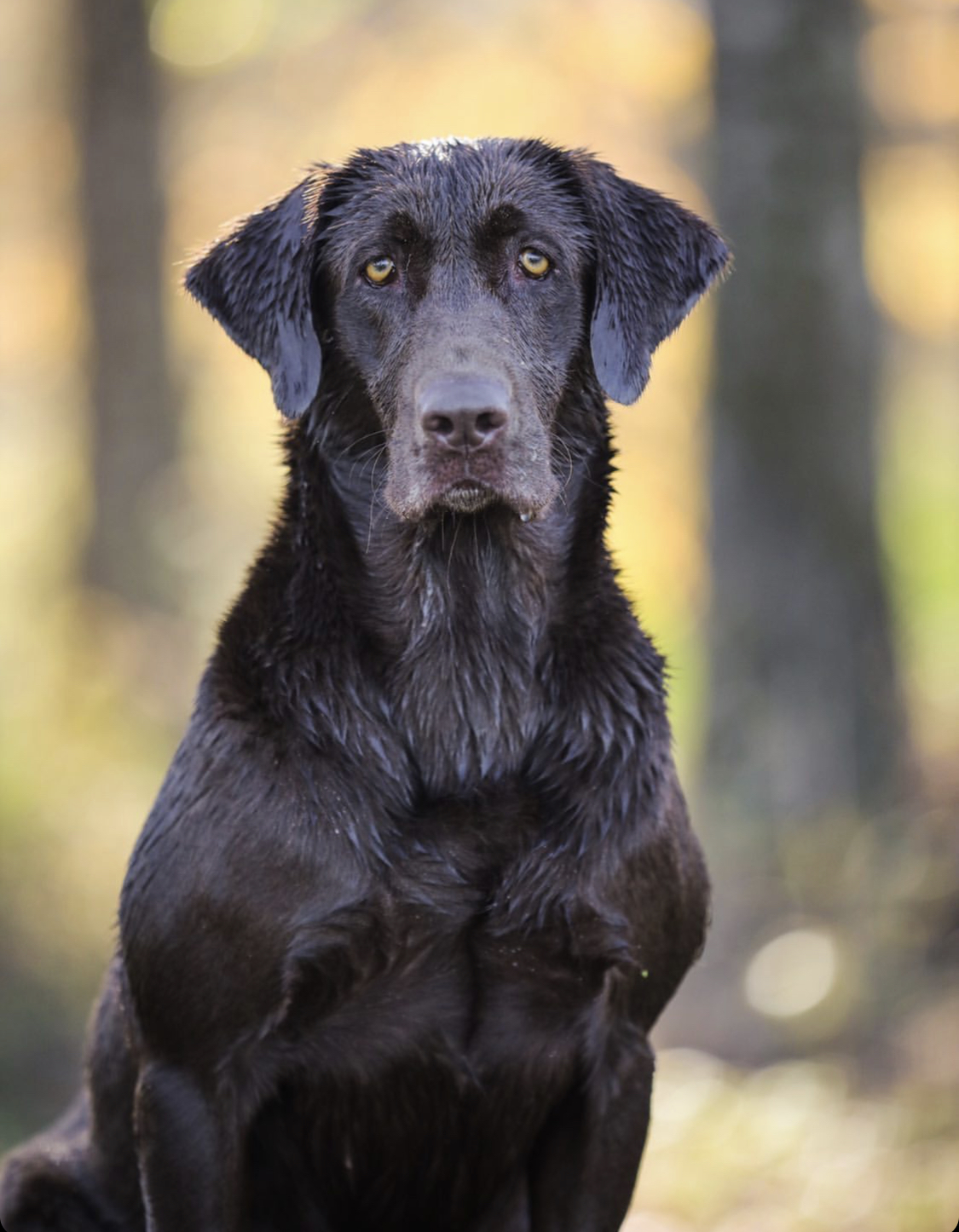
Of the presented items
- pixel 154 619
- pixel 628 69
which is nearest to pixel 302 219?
pixel 154 619

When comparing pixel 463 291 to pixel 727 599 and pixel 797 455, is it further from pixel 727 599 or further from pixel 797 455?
pixel 727 599

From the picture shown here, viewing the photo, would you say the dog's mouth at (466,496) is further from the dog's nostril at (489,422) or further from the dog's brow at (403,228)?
the dog's brow at (403,228)

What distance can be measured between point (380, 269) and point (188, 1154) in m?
1.85

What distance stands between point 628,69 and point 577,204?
400 inches

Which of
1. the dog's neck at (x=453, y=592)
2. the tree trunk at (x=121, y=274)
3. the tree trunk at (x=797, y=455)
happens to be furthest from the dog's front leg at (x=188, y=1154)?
the tree trunk at (x=121, y=274)

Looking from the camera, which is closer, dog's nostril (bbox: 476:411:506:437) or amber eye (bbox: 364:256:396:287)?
dog's nostril (bbox: 476:411:506:437)

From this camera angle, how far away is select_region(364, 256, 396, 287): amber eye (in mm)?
3514

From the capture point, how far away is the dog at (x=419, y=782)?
3160 millimetres

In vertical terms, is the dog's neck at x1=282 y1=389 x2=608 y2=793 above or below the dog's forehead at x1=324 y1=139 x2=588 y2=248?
below

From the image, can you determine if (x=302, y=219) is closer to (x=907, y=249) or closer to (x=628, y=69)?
(x=628, y=69)

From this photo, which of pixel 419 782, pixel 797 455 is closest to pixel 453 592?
pixel 419 782

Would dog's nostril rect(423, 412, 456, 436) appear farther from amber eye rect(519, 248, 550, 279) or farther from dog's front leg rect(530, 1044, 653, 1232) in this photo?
dog's front leg rect(530, 1044, 653, 1232)

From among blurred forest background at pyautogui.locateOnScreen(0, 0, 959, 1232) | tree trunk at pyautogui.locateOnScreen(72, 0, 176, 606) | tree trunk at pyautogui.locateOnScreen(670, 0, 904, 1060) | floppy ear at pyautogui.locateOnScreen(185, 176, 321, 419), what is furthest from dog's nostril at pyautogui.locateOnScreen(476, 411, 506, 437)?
tree trunk at pyautogui.locateOnScreen(72, 0, 176, 606)

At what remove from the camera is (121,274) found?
12.0 m
